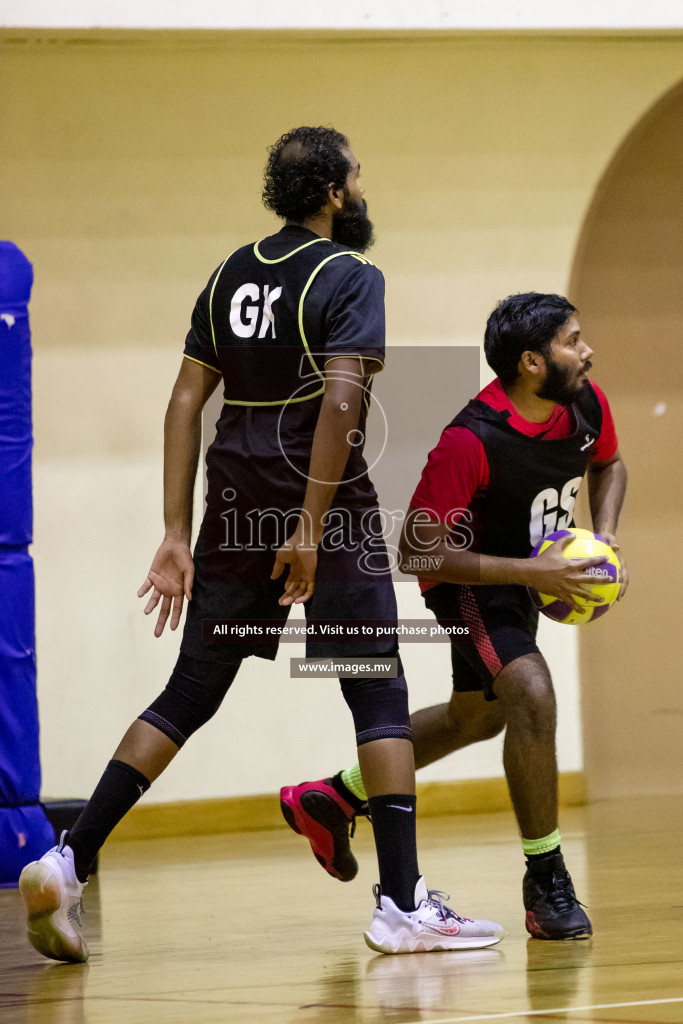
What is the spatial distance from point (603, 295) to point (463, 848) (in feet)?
8.39

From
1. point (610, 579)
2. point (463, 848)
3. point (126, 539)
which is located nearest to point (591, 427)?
point (610, 579)

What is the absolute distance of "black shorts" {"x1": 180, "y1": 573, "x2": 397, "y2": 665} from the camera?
102 inches

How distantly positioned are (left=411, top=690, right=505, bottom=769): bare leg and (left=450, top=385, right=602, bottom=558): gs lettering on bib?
40cm

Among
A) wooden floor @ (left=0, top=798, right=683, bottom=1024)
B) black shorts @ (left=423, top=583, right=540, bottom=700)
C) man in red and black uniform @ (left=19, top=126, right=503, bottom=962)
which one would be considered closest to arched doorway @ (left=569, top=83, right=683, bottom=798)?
wooden floor @ (left=0, top=798, right=683, bottom=1024)

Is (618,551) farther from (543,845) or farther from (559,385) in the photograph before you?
(543,845)

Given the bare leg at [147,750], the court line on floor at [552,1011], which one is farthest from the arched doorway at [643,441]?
the court line on floor at [552,1011]

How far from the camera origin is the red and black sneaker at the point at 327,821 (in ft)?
10.2

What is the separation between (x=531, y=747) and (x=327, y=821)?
0.66m

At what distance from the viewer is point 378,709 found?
103 inches

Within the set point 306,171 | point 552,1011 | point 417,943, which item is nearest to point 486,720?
point 417,943

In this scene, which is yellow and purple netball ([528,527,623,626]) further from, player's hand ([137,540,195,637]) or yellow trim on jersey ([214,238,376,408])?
player's hand ([137,540,195,637])

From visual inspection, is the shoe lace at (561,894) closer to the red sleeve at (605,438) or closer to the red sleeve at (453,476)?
the red sleeve at (453,476)

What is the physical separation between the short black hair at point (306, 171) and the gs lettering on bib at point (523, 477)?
612 mm

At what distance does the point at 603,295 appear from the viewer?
544 centimetres
